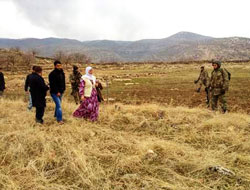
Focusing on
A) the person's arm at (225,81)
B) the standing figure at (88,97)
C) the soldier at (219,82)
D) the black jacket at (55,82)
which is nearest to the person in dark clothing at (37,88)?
the black jacket at (55,82)

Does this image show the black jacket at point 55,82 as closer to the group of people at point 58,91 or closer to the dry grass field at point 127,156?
the group of people at point 58,91

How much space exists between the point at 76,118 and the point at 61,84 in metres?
1.06

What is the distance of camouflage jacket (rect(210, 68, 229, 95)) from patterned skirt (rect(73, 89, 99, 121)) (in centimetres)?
389

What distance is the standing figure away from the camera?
5.59m

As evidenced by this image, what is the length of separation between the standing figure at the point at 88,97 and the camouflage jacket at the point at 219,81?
3894 mm

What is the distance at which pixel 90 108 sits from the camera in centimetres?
580

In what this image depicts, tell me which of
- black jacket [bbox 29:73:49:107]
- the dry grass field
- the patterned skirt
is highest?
black jacket [bbox 29:73:49:107]

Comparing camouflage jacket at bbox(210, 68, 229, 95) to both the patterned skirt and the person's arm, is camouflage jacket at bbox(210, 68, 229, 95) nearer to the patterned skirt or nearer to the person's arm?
the person's arm

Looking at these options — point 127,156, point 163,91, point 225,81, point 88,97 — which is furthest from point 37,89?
point 163,91

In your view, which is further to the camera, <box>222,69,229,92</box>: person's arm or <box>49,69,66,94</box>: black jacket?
<box>222,69,229,92</box>: person's arm

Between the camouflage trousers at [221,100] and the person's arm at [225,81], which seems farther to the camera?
the camouflage trousers at [221,100]

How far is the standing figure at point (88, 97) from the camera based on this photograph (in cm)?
559

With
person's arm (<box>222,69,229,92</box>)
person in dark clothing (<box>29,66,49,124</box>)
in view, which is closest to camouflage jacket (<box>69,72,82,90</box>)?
person in dark clothing (<box>29,66,49,124</box>)

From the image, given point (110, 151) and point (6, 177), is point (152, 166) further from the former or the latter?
point (6, 177)
